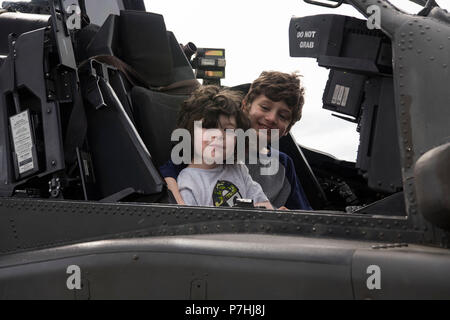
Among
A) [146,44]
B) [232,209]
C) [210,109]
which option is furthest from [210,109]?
[146,44]

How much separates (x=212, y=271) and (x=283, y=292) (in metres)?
0.23

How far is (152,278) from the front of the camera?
1932 millimetres

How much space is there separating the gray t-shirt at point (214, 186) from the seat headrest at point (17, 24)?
114 cm

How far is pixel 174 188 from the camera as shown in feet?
8.52

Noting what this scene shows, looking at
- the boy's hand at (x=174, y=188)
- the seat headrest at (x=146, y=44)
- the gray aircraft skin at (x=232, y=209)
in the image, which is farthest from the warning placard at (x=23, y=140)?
the seat headrest at (x=146, y=44)

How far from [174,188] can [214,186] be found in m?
0.17

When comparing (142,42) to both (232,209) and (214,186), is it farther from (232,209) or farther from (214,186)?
(232,209)

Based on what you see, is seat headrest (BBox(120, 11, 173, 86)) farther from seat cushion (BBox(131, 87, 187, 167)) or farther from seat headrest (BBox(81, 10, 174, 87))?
seat cushion (BBox(131, 87, 187, 167))

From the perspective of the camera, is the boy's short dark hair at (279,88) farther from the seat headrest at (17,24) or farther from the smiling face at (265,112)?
the seat headrest at (17,24)

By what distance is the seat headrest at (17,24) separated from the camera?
3.11 meters

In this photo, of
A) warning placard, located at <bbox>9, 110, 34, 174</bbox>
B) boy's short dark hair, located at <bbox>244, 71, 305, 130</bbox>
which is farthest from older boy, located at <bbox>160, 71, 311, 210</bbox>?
warning placard, located at <bbox>9, 110, 34, 174</bbox>
